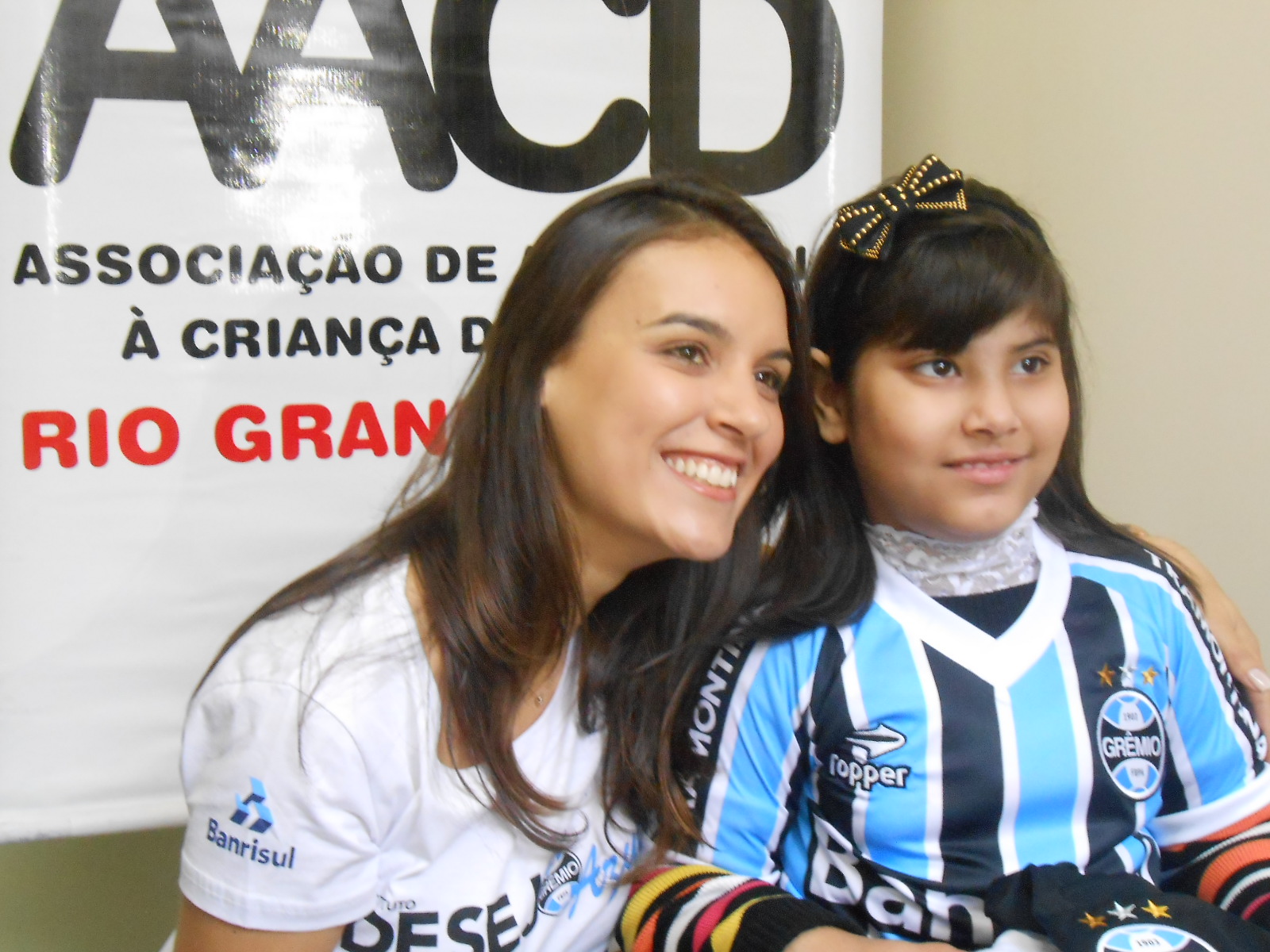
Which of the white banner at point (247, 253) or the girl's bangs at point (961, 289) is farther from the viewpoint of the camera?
the white banner at point (247, 253)

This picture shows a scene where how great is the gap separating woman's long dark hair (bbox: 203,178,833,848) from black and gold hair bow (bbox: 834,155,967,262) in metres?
0.07

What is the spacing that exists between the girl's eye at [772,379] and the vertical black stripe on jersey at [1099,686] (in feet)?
1.15

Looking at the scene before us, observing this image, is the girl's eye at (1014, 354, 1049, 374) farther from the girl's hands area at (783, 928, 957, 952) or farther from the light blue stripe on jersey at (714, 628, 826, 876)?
the girl's hands area at (783, 928, 957, 952)

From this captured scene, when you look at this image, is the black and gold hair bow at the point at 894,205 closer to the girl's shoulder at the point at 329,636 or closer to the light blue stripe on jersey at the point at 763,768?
the light blue stripe on jersey at the point at 763,768

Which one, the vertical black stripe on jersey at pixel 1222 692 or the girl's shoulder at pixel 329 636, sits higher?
the girl's shoulder at pixel 329 636

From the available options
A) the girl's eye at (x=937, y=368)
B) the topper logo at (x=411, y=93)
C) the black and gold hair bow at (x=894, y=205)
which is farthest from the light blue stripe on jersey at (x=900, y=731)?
the topper logo at (x=411, y=93)

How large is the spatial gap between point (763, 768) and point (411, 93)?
40.7 inches

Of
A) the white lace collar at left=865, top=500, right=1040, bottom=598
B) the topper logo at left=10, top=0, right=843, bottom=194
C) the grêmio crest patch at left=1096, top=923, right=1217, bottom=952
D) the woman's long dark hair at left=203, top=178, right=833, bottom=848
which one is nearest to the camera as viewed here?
the grêmio crest patch at left=1096, top=923, right=1217, bottom=952

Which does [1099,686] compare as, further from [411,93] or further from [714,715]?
[411,93]

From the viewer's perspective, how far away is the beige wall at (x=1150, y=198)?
1.56 meters

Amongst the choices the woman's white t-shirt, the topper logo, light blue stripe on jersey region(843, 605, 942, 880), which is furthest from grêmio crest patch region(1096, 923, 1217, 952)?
the topper logo

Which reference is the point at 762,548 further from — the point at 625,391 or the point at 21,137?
the point at 21,137

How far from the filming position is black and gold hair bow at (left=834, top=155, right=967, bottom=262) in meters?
1.04

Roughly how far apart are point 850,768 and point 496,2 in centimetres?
113
